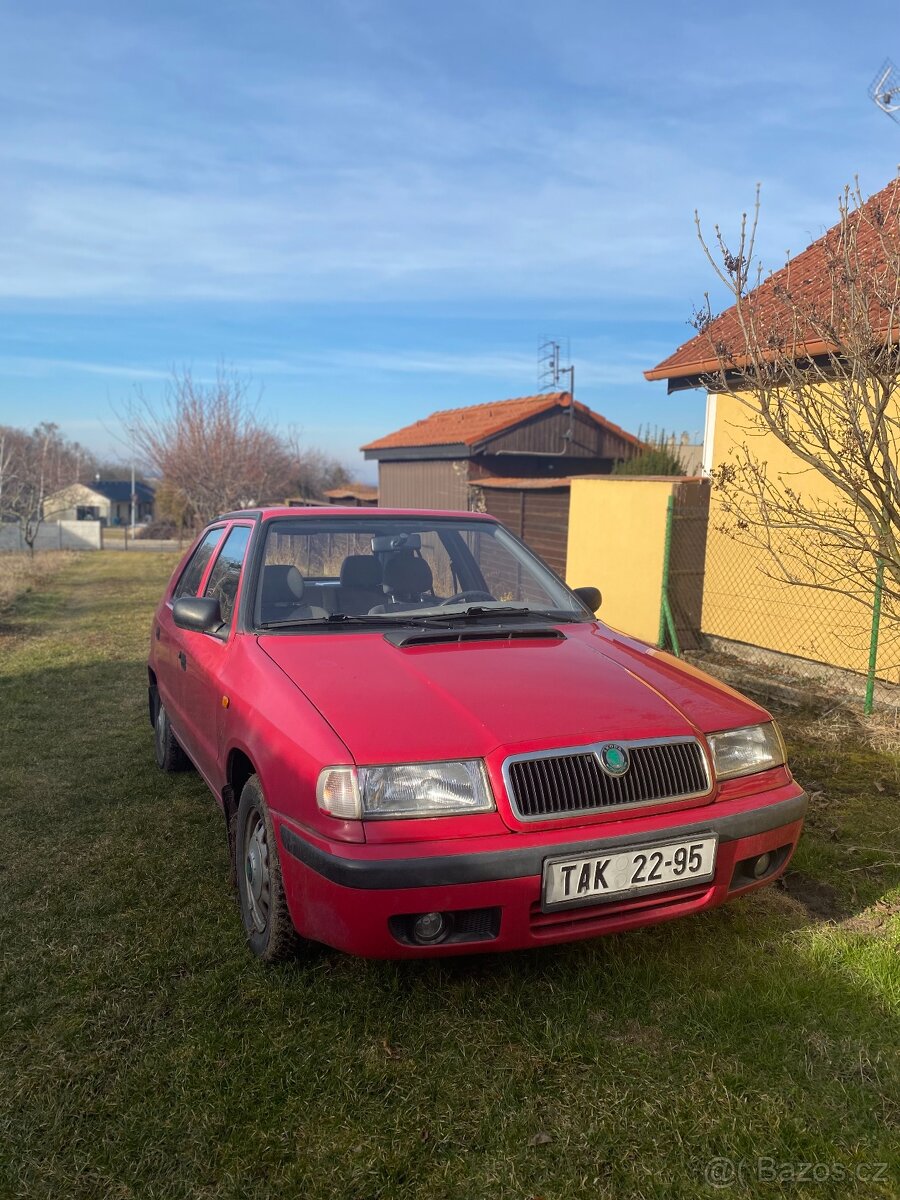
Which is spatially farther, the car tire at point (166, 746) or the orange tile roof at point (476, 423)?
the orange tile roof at point (476, 423)

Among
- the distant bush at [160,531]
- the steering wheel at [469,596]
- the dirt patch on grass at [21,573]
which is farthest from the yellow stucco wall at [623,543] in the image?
the distant bush at [160,531]

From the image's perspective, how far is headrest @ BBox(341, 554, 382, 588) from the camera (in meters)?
3.92

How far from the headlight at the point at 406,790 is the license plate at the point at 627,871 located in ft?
0.98

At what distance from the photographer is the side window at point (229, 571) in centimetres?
388

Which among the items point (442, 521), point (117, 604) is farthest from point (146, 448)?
point (442, 521)

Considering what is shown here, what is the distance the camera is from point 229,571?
13.6 feet

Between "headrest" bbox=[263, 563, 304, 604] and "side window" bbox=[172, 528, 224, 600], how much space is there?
965 mm

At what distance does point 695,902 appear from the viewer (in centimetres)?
280

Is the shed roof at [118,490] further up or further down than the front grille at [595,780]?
further up

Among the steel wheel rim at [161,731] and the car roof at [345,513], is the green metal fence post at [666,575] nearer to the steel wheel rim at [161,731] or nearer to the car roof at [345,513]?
the car roof at [345,513]

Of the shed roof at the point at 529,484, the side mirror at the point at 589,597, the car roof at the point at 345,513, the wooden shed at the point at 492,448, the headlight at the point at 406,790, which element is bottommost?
the headlight at the point at 406,790

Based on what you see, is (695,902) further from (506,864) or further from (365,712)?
(365,712)

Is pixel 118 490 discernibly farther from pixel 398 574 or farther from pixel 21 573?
pixel 398 574

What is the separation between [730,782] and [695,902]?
1.35 feet
